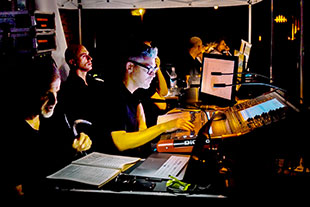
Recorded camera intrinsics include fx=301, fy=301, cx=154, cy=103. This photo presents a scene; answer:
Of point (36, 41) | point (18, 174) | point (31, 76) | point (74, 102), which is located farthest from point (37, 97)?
point (36, 41)

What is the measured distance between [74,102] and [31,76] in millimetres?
930

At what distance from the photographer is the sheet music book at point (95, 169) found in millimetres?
1346

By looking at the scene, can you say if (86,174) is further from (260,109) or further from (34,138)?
(260,109)

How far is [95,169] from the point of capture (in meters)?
1.48

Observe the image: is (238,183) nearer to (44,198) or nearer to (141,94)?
(44,198)

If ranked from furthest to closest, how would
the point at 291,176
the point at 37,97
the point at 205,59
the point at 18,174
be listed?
1. the point at 205,59
2. the point at 37,97
3. the point at 18,174
4. the point at 291,176

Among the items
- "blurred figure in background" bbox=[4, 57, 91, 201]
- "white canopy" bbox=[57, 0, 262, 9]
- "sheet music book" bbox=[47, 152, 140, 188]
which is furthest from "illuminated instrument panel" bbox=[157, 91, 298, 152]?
"white canopy" bbox=[57, 0, 262, 9]

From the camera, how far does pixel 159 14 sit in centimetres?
1305

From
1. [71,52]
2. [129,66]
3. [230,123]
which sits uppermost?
[71,52]

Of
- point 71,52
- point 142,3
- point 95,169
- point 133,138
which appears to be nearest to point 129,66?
point 133,138

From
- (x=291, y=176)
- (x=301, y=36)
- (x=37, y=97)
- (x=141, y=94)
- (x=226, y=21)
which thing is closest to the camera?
(x=291, y=176)

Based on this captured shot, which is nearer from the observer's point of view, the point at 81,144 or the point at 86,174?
the point at 86,174

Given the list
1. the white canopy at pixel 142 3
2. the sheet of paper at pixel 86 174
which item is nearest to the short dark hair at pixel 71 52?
the white canopy at pixel 142 3

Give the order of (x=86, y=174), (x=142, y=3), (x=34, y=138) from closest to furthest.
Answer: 1. (x=86, y=174)
2. (x=34, y=138)
3. (x=142, y=3)
